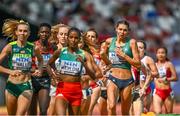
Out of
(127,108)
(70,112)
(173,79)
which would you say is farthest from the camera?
(173,79)

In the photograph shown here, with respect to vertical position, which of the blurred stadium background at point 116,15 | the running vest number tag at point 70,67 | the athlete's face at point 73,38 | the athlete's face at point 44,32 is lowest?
the running vest number tag at point 70,67

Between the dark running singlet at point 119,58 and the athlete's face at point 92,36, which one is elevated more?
the athlete's face at point 92,36

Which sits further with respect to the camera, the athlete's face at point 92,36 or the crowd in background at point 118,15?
the crowd in background at point 118,15

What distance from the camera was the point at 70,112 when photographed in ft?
34.4

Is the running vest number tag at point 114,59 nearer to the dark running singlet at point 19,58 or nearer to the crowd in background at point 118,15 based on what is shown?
the dark running singlet at point 19,58

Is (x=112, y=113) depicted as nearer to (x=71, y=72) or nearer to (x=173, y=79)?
(x=71, y=72)

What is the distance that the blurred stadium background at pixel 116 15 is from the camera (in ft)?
82.4

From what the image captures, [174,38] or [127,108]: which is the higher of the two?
[174,38]

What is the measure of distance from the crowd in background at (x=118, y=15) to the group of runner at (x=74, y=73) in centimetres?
1019

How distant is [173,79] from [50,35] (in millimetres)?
3726

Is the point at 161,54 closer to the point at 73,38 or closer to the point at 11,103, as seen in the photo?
the point at 73,38

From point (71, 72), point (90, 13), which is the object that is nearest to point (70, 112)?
point (71, 72)

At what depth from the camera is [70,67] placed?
412 inches

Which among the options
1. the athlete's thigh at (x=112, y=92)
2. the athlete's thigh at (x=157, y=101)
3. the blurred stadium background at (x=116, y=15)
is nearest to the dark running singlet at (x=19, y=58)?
the athlete's thigh at (x=112, y=92)
